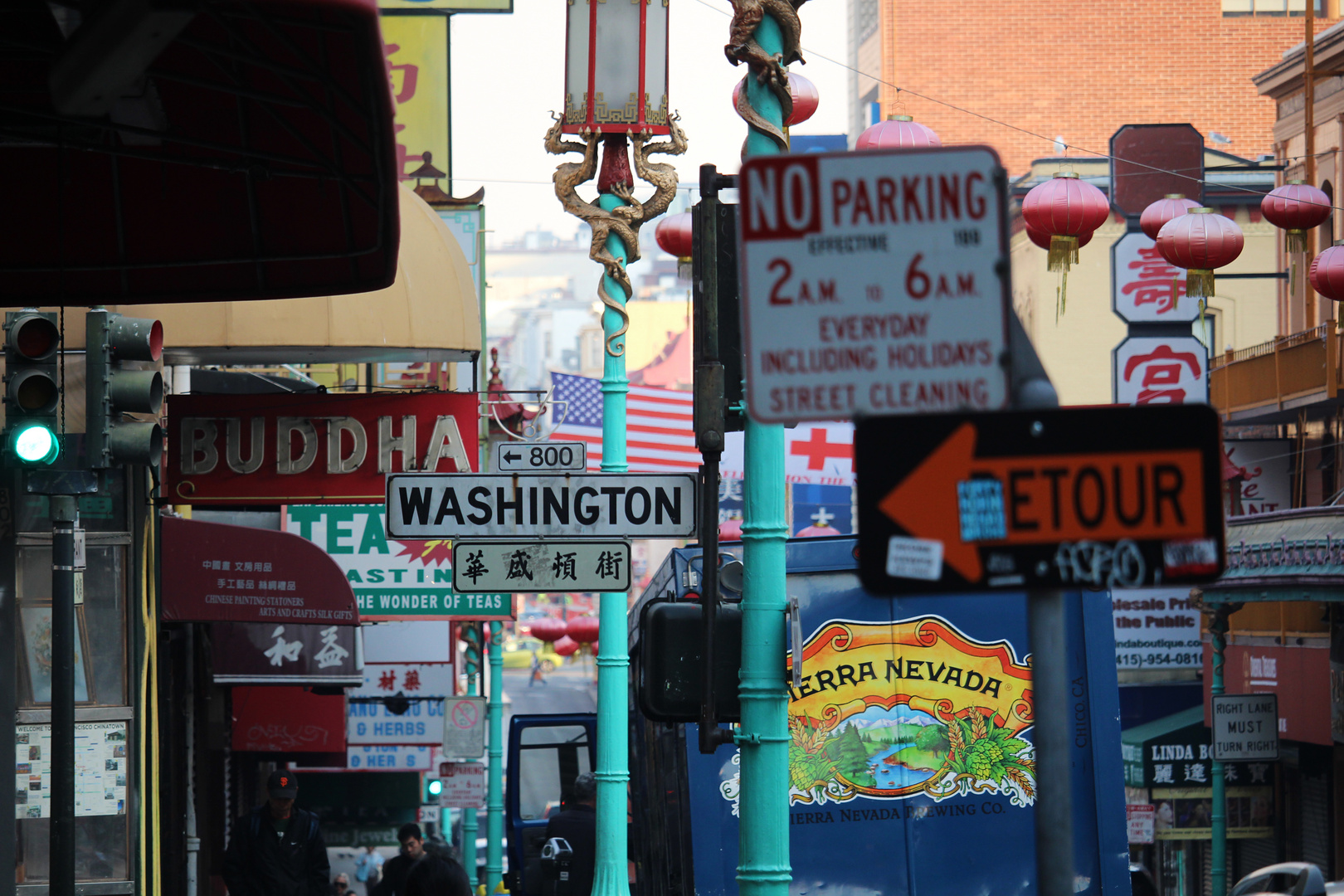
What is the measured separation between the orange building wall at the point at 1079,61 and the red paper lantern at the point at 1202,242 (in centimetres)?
3422

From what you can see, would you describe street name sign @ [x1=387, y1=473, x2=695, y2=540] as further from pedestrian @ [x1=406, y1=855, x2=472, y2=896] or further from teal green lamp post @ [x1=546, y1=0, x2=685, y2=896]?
teal green lamp post @ [x1=546, y1=0, x2=685, y2=896]

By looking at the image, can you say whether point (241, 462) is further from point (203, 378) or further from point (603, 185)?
point (203, 378)

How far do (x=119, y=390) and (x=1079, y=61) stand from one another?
4487 centimetres

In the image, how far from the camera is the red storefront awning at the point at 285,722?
65.0ft

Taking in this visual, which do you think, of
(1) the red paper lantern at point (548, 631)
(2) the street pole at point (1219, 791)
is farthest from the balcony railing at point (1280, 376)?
(1) the red paper lantern at point (548, 631)

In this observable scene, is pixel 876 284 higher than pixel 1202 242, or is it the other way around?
pixel 1202 242

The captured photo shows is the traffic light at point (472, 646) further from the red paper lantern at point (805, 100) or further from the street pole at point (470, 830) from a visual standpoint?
the red paper lantern at point (805, 100)

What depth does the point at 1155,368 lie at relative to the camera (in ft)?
90.7

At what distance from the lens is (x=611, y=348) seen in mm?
12094

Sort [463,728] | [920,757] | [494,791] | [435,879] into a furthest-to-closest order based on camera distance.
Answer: [494,791] → [463,728] → [435,879] → [920,757]

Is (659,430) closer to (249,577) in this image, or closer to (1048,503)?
(249,577)

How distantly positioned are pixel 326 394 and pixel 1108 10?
41750 mm

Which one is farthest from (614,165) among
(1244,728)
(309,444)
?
(1244,728)

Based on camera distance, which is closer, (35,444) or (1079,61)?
(35,444)
